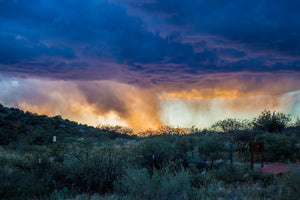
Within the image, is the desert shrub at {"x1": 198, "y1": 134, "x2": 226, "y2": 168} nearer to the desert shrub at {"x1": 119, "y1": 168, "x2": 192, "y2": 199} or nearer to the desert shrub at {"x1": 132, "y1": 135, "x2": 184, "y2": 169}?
the desert shrub at {"x1": 132, "y1": 135, "x2": 184, "y2": 169}

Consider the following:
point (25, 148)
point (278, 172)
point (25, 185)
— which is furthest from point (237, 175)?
point (25, 148)

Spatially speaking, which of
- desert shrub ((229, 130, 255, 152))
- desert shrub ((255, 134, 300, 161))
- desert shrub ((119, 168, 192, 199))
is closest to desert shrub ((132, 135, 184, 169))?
desert shrub ((119, 168, 192, 199))

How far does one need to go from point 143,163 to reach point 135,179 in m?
6.21

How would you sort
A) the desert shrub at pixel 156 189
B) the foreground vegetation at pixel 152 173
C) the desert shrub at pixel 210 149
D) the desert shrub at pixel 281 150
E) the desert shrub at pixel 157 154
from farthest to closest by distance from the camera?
the desert shrub at pixel 281 150 < the desert shrub at pixel 210 149 < the desert shrub at pixel 157 154 < the foreground vegetation at pixel 152 173 < the desert shrub at pixel 156 189

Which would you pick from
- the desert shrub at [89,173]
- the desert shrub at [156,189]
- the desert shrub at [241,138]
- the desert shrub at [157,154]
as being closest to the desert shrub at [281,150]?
the desert shrub at [241,138]

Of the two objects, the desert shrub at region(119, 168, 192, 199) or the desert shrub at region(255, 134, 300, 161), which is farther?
the desert shrub at region(255, 134, 300, 161)

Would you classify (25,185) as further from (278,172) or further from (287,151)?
(287,151)

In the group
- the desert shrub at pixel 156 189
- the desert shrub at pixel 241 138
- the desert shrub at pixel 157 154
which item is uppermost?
the desert shrub at pixel 241 138

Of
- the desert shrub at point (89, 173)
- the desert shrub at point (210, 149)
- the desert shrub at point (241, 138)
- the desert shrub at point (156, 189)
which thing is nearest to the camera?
the desert shrub at point (156, 189)

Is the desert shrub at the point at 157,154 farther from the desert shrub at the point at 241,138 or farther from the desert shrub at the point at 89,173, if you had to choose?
the desert shrub at the point at 241,138

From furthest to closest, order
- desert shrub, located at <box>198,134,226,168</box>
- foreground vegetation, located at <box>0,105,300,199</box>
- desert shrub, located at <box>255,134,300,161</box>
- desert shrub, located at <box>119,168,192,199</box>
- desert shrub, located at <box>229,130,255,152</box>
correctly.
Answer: desert shrub, located at <box>229,130,255,152</box> → desert shrub, located at <box>255,134,300,161</box> → desert shrub, located at <box>198,134,226,168</box> → foreground vegetation, located at <box>0,105,300,199</box> → desert shrub, located at <box>119,168,192,199</box>

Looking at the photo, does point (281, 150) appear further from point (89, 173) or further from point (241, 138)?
point (89, 173)

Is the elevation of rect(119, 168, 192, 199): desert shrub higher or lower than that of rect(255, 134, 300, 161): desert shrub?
lower

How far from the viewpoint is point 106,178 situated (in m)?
10.3
